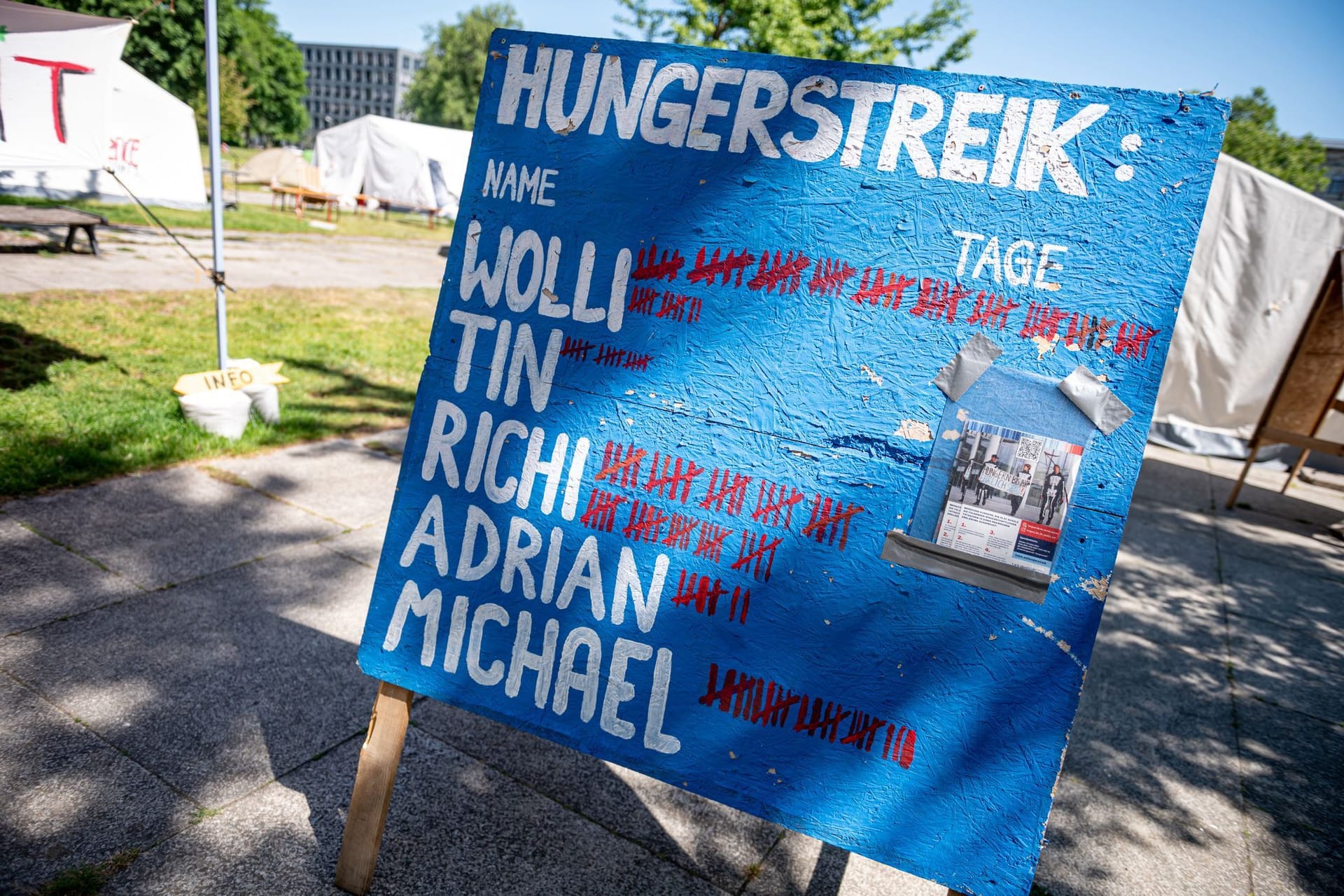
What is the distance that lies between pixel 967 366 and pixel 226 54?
4706cm

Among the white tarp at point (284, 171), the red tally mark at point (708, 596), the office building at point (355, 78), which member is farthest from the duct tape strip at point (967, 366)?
the office building at point (355, 78)

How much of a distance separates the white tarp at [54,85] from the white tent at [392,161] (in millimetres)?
23235

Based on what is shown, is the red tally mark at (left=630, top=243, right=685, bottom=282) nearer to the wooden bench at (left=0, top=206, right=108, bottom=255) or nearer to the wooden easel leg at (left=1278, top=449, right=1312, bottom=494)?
the wooden bench at (left=0, top=206, right=108, bottom=255)

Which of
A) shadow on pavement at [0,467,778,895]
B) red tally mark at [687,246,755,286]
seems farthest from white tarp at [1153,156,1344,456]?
red tally mark at [687,246,755,286]

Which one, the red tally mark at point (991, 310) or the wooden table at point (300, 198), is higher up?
the red tally mark at point (991, 310)

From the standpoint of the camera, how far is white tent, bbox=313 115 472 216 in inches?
1026

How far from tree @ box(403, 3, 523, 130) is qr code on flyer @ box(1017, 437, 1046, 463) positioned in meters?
69.8

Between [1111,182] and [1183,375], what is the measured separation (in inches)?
402

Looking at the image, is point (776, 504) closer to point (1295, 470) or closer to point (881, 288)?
point (881, 288)

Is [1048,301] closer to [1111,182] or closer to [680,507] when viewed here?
[1111,182]

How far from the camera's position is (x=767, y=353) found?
5.98 ft

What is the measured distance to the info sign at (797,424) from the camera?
1.61 m

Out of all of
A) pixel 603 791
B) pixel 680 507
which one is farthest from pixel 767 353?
pixel 603 791

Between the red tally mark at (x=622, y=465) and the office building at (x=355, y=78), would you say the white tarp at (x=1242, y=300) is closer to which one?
the red tally mark at (x=622, y=465)
